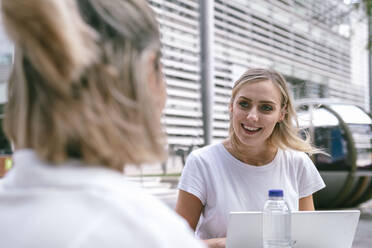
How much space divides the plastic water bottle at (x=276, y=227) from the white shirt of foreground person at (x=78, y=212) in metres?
1.02

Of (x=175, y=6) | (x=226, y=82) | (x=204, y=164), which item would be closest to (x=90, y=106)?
(x=204, y=164)

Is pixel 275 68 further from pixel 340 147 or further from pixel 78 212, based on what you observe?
pixel 78 212

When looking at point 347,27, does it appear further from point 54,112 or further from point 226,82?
point 54,112

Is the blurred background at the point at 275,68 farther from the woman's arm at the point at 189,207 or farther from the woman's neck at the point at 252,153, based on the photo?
the woman's neck at the point at 252,153

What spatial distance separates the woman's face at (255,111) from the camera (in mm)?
2439

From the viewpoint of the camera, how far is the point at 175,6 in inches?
485

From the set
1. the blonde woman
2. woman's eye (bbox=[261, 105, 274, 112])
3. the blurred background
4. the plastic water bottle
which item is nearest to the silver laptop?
the plastic water bottle

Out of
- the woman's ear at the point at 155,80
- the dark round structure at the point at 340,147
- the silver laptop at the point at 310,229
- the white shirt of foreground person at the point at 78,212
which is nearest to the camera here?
the white shirt of foreground person at the point at 78,212

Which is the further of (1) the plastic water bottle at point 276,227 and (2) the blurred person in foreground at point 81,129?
(1) the plastic water bottle at point 276,227

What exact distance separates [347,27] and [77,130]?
35.3 ft

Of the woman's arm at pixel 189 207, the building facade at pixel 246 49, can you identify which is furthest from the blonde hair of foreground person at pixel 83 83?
the building facade at pixel 246 49

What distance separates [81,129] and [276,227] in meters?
1.13

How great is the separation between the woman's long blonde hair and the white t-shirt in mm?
68

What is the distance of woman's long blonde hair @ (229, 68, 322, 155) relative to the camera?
2486mm
